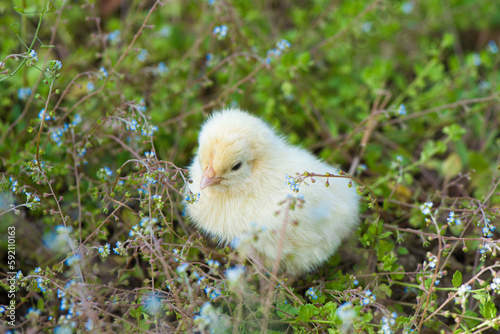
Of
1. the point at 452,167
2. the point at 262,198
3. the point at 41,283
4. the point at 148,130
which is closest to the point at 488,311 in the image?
the point at 262,198

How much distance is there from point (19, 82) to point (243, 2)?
6.53ft

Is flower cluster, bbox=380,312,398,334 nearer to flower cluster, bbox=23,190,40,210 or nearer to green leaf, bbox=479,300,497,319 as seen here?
green leaf, bbox=479,300,497,319

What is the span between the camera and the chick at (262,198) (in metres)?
2.29

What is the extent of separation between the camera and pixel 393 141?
3.86m

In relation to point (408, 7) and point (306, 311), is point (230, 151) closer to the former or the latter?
point (306, 311)

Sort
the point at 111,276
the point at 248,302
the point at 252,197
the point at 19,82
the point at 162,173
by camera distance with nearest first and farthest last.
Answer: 1. the point at 248,302
2. the point at 162,173
3. the point at 252,197
4. the point at 111,276
5. the point at 19,82

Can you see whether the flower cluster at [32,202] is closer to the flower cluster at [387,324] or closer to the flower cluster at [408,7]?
the flower cluster at [387,324]

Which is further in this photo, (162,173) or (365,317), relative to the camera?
(162,173)

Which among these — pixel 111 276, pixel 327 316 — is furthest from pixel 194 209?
pixel 327 316

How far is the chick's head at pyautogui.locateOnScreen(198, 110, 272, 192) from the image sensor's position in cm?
233

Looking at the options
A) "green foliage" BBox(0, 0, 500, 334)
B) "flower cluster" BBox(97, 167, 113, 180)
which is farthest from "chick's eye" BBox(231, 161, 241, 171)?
"flower cluster" BBox(97, 167, 113, 180)

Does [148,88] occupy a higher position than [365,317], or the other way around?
[148,88]

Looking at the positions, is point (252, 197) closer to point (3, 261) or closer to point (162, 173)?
point (162, 173)

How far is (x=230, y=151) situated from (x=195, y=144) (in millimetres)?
1278
